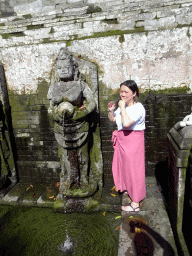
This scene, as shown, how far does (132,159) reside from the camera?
278 centimetres

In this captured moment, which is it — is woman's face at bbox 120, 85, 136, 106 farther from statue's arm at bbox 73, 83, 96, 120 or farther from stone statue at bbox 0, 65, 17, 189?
stone statue at bbox 0, 65, 17, 189

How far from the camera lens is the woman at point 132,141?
8.57ft

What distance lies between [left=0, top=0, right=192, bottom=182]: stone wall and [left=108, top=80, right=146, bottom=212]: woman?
1298 mm

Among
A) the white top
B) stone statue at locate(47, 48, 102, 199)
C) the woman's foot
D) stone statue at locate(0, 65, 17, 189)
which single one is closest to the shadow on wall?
stone statue at locate(0, 65, 17, 189)

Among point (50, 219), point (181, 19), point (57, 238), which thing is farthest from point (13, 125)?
point (181, 19)

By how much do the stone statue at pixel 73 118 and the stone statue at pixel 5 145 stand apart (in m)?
1.55

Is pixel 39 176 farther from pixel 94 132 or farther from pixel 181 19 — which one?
pixel 181 19

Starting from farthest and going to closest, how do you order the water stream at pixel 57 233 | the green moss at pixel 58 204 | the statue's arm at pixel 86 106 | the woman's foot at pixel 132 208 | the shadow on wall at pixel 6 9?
1. the shadow on wall at pixel 6 9
2. the green moss at pixel 58 204
3. the statue's arm at pixel 86 106
4. the woman's foot at pixel 132 208
5. the water stream at pixel 57 233

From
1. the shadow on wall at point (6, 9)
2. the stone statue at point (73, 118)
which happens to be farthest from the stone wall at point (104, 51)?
the stone statue at point (73, 118)

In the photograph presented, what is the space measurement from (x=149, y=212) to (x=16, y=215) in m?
2.83

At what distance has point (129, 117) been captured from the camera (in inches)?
101

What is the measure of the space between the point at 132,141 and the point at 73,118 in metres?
1.19

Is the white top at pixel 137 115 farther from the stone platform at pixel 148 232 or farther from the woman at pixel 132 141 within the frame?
the stone platform at pixel 148 232

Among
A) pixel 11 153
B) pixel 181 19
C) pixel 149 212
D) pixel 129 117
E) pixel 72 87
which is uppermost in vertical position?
pixel 181 19
